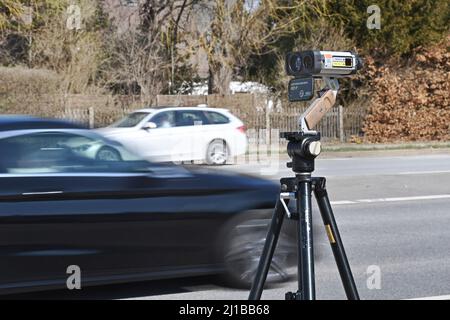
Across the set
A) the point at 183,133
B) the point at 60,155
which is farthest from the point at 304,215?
the point at 183,133

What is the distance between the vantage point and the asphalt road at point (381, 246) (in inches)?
245

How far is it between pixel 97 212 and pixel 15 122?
1070 mm

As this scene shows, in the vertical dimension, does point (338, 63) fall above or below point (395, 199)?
above

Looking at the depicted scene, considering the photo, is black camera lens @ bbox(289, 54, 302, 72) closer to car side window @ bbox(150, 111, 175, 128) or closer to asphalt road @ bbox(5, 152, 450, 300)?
asphalt road @ bbox(5, 152, 450, 300)

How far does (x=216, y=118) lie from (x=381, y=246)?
11.2m

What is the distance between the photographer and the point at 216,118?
19.1 metres

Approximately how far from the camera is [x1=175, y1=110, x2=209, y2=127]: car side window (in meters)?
18.4

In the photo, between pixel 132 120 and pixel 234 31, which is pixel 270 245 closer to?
pixel 132 120

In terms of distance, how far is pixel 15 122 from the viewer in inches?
236

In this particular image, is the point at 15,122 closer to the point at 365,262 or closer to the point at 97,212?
the point at 97,212

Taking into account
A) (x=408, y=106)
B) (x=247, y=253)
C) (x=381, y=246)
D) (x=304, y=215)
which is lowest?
(x=381, y=246)

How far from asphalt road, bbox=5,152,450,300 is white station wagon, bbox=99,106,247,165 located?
374cm

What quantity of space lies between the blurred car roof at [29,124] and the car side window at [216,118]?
12.7 m

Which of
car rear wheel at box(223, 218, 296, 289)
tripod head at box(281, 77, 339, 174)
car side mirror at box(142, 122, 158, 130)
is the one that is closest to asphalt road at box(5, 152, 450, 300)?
car rear wheel at box(223, 218, 296, 289)
